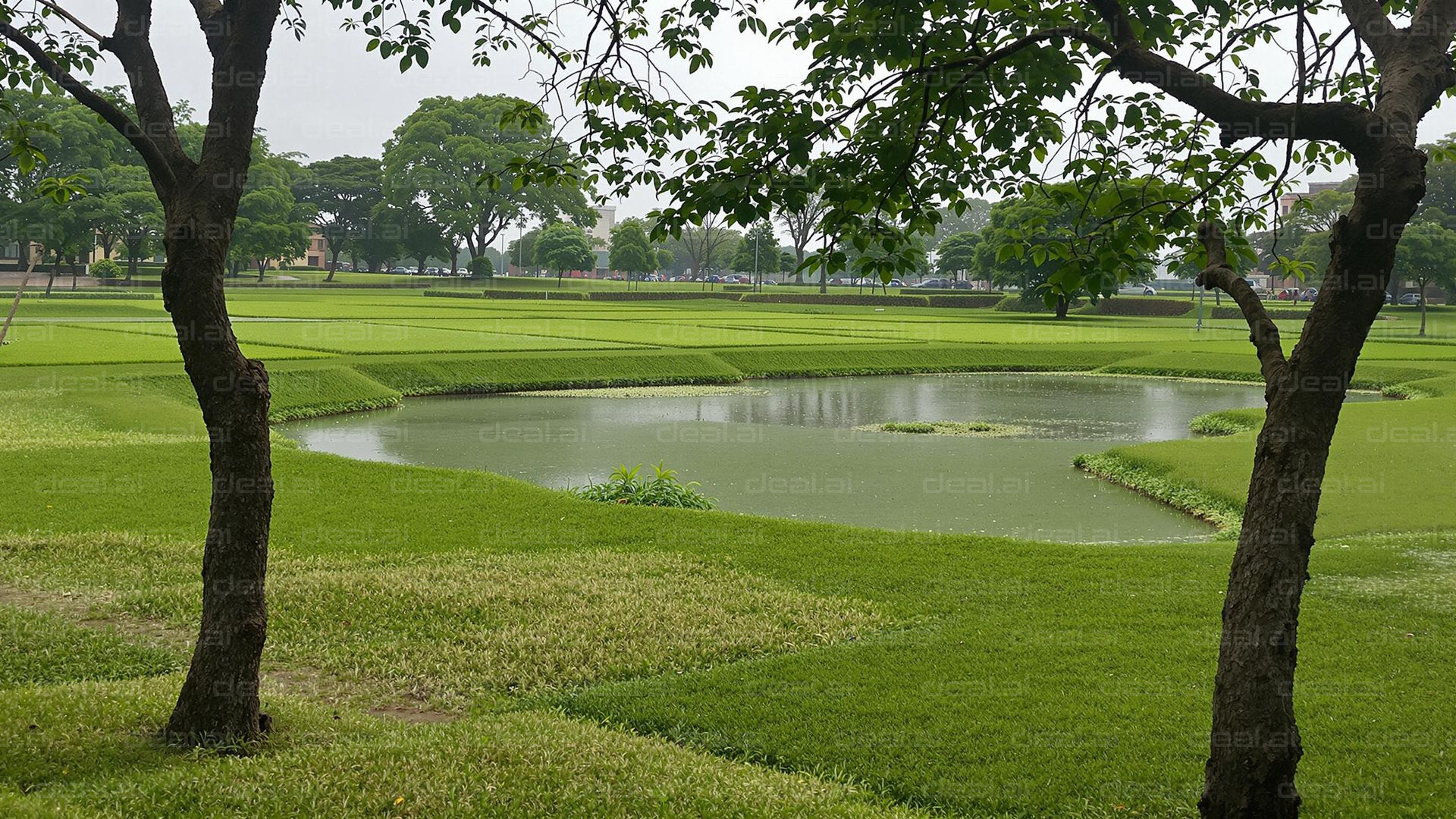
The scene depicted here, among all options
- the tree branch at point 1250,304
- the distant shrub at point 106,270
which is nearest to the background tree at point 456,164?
the distant shrub at point 106,270

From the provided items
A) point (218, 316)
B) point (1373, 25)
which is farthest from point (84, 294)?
point (1373, 25)

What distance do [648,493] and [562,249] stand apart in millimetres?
79190

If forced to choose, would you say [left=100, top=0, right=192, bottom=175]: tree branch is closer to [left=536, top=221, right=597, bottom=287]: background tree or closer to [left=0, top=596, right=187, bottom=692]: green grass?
[left=0, top=596, right=187, bottom=692]: green grass

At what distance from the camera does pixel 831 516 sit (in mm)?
13680

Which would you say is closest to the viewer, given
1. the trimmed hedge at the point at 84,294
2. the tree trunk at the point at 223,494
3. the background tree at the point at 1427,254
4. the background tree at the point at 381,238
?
the tree trunk at the point at 223,494

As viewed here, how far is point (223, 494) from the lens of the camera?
539 centimetres

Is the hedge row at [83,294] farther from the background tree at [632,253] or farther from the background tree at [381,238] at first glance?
the background tree at [632,253]

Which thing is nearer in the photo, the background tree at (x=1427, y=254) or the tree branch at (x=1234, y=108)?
the tree branch at (x=1234, y=108)

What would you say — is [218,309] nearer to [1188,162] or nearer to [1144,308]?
[1188,162]

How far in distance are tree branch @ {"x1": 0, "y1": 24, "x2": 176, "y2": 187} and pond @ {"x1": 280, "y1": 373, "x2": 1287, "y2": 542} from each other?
924 centimetres

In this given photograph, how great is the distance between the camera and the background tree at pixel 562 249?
296 feet

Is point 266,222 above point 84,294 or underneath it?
above

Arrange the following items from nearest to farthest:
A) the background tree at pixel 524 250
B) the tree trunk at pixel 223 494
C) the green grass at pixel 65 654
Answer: the tree trunk at pixel 223 494 < the green grass at pixel 65 654 < the background tree at pixel 524 250

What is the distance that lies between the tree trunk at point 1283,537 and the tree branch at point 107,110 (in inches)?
180
